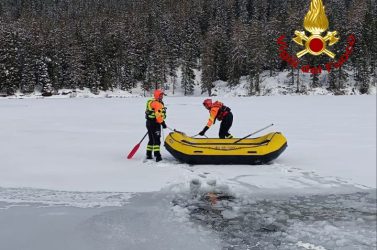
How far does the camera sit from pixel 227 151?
9492 mm

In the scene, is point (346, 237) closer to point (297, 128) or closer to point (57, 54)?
point (297, 128)

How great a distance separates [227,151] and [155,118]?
1903mm

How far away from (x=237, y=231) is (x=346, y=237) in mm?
1327

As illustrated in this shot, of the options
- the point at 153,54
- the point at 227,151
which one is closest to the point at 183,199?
the point at 227,151

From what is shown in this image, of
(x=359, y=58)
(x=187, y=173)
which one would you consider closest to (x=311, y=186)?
(x=187, y=173)

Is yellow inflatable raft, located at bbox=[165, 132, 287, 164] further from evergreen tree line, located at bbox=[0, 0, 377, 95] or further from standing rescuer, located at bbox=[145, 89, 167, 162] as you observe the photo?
Answer: evergreen tree line, located at bbox=[0, 0, 377, 95]

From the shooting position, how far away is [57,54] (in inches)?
2397

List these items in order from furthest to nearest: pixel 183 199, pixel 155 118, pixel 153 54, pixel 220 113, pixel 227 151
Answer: pixel 153 54
pixel 220 113
pixel 155 118
pixel 227 151
pixel 183 199

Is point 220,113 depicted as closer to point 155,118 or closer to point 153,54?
point 155,118

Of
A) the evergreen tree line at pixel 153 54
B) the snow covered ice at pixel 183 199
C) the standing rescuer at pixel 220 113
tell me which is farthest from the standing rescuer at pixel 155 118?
the evergreen tree line at pixel 153 54

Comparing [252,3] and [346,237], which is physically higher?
[252,3]

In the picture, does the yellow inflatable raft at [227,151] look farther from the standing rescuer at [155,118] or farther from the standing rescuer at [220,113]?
the standing rescuer at [220,113]

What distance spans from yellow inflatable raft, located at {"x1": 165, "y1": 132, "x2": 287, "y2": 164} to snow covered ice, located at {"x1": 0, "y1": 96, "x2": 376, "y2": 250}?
0.66 feet

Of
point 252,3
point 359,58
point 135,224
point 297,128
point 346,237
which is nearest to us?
point 346,237
